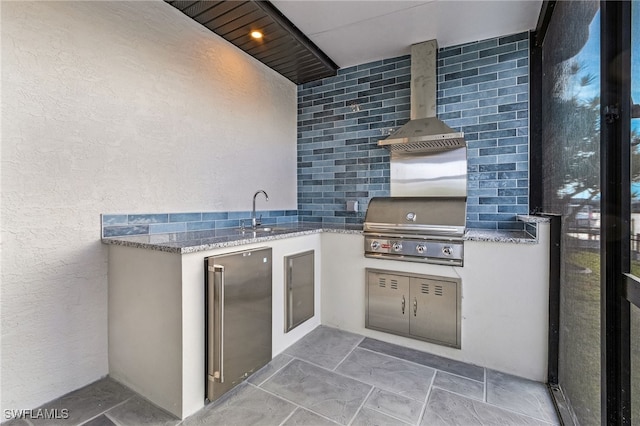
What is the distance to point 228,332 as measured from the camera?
1720mm

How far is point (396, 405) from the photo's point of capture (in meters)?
1.70

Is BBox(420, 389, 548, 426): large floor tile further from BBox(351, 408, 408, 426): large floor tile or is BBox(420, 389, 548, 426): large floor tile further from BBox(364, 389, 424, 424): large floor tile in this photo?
BBox(351, 408, 408, 426): large floor tile

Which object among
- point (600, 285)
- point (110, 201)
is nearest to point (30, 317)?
point (110, 201)

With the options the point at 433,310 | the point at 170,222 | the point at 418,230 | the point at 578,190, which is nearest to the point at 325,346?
the point at 433,310

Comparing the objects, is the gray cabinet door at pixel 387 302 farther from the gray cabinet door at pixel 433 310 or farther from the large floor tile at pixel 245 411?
the large floor tile at pixel 245 411

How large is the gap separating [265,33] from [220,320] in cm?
241

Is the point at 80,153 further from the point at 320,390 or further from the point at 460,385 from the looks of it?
the point at 460,385

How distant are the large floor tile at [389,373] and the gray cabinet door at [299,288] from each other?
0.53 meters

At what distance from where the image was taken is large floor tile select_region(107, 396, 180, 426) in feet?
5.05

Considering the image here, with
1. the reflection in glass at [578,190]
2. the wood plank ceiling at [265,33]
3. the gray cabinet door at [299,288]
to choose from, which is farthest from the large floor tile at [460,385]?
the wood plank ceiling at [265,33]

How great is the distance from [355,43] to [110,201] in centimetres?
260

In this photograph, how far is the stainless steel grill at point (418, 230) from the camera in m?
2.29

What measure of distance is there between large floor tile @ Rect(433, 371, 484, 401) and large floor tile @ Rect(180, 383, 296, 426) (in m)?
1.00

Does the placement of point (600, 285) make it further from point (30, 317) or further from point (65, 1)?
point (65, 1)
